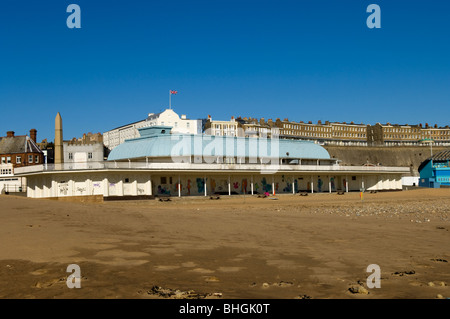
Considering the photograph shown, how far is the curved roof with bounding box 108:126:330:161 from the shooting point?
Result: 59.6m

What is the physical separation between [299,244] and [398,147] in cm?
14782

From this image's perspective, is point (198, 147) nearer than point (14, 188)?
Yes

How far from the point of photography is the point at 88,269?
9.48m

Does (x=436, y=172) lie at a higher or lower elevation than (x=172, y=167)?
lower

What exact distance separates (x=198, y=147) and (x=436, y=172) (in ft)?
179

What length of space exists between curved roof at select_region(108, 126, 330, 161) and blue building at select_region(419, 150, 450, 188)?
3094cm

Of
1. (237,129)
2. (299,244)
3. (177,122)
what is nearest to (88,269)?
(299,244)

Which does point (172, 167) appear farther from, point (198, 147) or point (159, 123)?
point (159, 123)

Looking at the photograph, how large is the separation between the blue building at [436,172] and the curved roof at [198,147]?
1218 inches

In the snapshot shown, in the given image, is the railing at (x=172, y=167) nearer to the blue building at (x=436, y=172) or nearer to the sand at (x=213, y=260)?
the blue building at (x=436, y=172)

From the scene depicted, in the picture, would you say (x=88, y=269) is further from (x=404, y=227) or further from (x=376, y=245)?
(x=404, y=227)

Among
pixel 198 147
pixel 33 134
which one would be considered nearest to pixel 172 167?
pixel 198 147

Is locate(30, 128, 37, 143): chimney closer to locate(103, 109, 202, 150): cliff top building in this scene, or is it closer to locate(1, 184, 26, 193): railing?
locate(1, 184, 26, 193): railing

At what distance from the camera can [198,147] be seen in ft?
201
